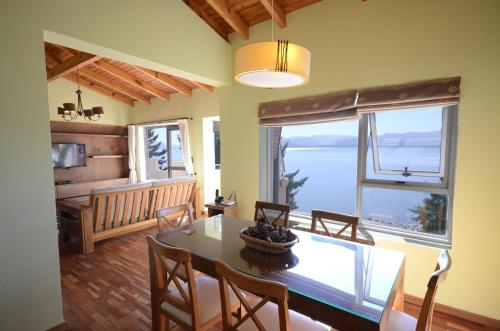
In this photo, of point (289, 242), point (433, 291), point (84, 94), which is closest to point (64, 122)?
point (84, 94)

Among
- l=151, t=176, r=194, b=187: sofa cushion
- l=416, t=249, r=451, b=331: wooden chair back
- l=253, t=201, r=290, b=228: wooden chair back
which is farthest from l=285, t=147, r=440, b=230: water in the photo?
l=151, t=176, r=194, b=187: sofa cushion

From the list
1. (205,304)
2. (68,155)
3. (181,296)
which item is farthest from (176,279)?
(68,155)

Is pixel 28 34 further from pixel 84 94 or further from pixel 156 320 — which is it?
pixel 84 94

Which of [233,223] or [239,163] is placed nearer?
[233,223]

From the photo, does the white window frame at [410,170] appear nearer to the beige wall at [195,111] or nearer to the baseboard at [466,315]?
the baseboard at [466,315]

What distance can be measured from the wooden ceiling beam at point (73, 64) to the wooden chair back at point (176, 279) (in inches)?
136

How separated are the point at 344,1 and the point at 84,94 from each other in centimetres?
584

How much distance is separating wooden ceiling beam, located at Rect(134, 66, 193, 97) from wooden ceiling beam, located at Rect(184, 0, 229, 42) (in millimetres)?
1778

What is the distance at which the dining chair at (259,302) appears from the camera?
1.00 m

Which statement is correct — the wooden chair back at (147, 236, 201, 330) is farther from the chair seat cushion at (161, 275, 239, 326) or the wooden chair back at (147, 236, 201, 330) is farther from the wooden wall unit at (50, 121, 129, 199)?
the wooden wall unit at (50, 121, 129, 199)

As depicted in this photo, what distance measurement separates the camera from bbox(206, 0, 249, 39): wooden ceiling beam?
2814mm

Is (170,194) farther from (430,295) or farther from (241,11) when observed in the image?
(430,295)

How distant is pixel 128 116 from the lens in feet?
21.8

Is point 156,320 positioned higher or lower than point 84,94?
lower
